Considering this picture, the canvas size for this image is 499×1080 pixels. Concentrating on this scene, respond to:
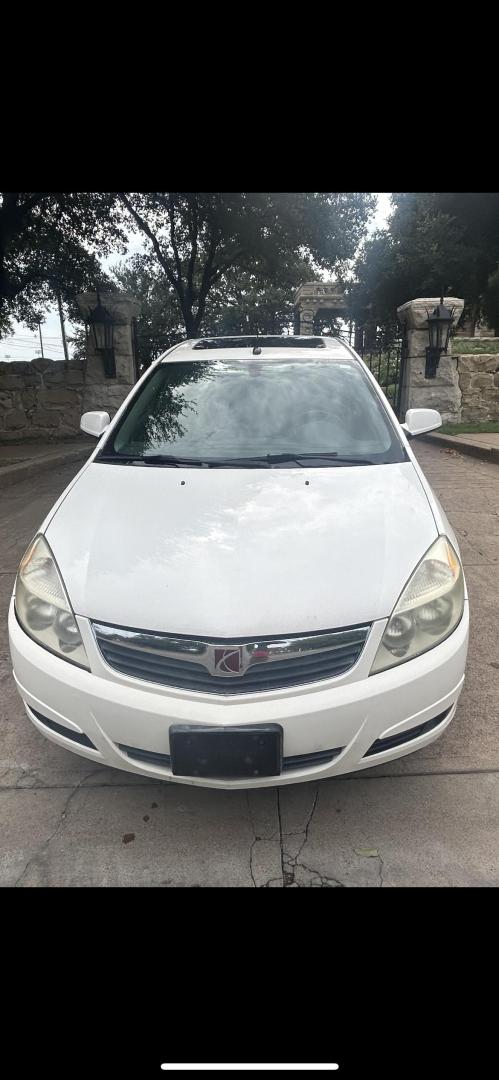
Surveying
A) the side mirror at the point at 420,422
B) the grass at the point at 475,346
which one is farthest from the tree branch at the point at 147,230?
the side mirror at the point at 420,422

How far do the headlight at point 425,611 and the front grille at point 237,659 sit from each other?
0.10 metres

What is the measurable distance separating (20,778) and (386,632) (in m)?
1.53

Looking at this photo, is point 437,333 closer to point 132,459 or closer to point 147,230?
point 147,230

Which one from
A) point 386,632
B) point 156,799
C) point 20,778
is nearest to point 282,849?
point 156,799

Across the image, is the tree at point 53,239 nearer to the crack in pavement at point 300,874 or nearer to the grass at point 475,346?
the grass at point 475,346

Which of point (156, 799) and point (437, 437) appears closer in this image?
point (156, 799)

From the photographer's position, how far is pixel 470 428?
10.6 meters

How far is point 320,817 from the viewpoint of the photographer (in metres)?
1.97

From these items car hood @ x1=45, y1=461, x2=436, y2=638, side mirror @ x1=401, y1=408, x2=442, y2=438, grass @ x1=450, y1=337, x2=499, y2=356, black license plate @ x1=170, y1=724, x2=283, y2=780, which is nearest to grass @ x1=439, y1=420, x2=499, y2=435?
grass @ x1=450, y1=337, x2=499, y2=356

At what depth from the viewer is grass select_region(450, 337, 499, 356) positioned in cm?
1256

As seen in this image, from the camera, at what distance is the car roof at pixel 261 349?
325 centimetres

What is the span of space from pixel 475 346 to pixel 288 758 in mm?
14670

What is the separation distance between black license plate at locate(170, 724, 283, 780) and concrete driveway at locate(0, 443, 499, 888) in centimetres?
39

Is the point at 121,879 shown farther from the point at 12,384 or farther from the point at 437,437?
the point at 12,384
